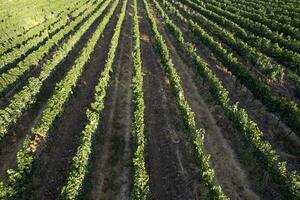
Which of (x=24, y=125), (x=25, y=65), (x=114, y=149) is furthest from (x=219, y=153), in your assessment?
(x=25, y=65)

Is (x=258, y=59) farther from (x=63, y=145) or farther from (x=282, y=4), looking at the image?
(x=282, y=4)

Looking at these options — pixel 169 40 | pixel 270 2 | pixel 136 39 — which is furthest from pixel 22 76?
pixel 270 2

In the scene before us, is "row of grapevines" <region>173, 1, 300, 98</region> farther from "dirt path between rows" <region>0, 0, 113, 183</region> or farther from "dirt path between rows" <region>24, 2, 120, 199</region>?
"dirt path between rows" <region>0, 0, 113, 183</region>

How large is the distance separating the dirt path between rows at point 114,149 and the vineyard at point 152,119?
0.29ft

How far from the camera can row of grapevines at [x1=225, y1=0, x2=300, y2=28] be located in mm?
52469

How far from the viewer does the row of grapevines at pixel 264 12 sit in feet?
172

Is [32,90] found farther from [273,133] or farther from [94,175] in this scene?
[273,133]

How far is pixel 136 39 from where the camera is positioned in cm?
4331

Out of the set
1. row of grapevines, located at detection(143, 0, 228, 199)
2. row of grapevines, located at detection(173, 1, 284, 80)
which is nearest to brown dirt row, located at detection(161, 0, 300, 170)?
row of grapevines, located at detection(173, 1, 284, 80)

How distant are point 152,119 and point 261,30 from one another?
26.2m

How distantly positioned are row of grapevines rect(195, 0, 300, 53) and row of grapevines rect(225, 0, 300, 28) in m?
4.40

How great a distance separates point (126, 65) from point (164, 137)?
15017 millimetres

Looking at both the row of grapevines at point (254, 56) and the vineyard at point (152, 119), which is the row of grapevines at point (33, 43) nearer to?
the vineyard at point (152, 119)

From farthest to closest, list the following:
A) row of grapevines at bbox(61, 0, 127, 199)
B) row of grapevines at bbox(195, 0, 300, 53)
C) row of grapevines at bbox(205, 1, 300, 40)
Answer: row of grapevines at bbox(205, 1, 300, 40) < row of grapevines at bbox(195, 0, 300, 53) < row of grapevines at bbox(61, 0, 127, 199)
